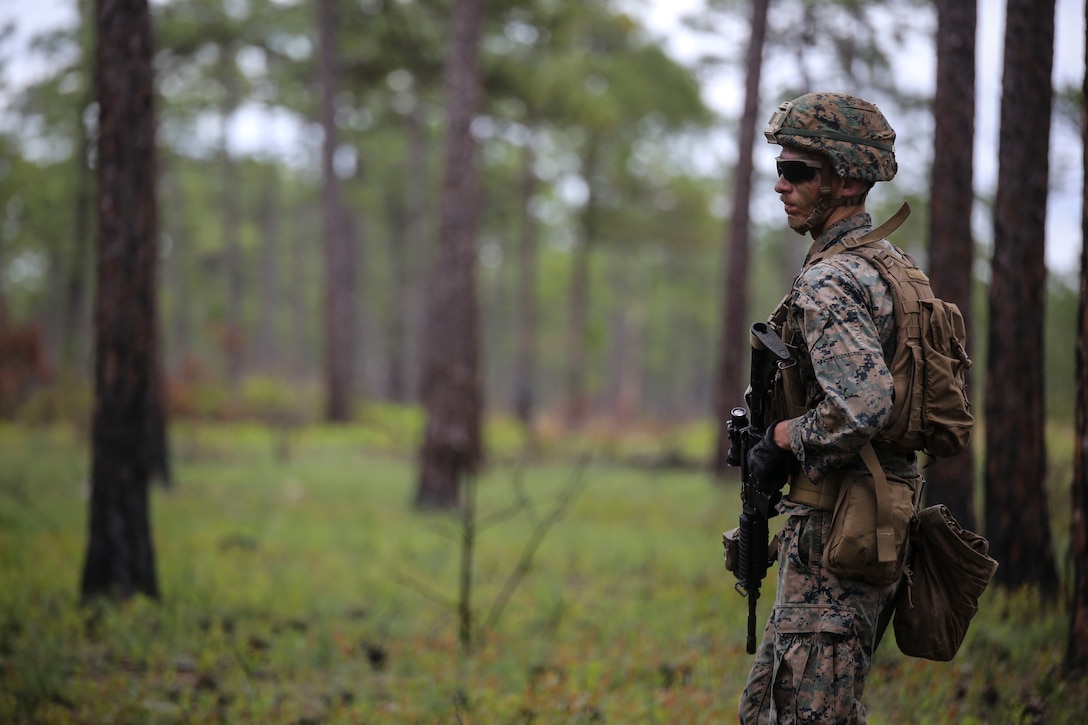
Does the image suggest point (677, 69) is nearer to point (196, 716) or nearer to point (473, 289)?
point (473, 289)

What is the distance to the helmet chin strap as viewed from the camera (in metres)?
2.93

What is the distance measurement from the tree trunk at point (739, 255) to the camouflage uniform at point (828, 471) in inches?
394

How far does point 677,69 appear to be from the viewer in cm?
1994

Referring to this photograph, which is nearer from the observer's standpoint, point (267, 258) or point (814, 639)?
point (814, 639)

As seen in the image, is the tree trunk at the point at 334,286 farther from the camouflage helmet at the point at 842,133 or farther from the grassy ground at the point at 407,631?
the camouflage helmet at the point at 842,133

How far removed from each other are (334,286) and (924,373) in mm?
20728

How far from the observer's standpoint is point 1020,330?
Result: 5828 millimetres

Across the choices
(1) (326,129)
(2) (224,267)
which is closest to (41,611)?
(1) (326,129)

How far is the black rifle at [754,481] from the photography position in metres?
2.91

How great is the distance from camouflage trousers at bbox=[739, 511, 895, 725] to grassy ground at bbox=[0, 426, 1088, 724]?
1.69 m

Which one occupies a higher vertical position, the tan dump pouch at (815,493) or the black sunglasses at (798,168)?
the black sunglasses at (798,168)

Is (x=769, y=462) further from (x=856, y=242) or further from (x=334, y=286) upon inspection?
(x=334, y=286)

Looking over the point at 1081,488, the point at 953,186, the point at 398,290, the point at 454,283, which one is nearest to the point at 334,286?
the point at 454,283

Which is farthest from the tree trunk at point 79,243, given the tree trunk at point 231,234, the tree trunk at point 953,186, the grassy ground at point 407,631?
the tree trunk at point 953,186
